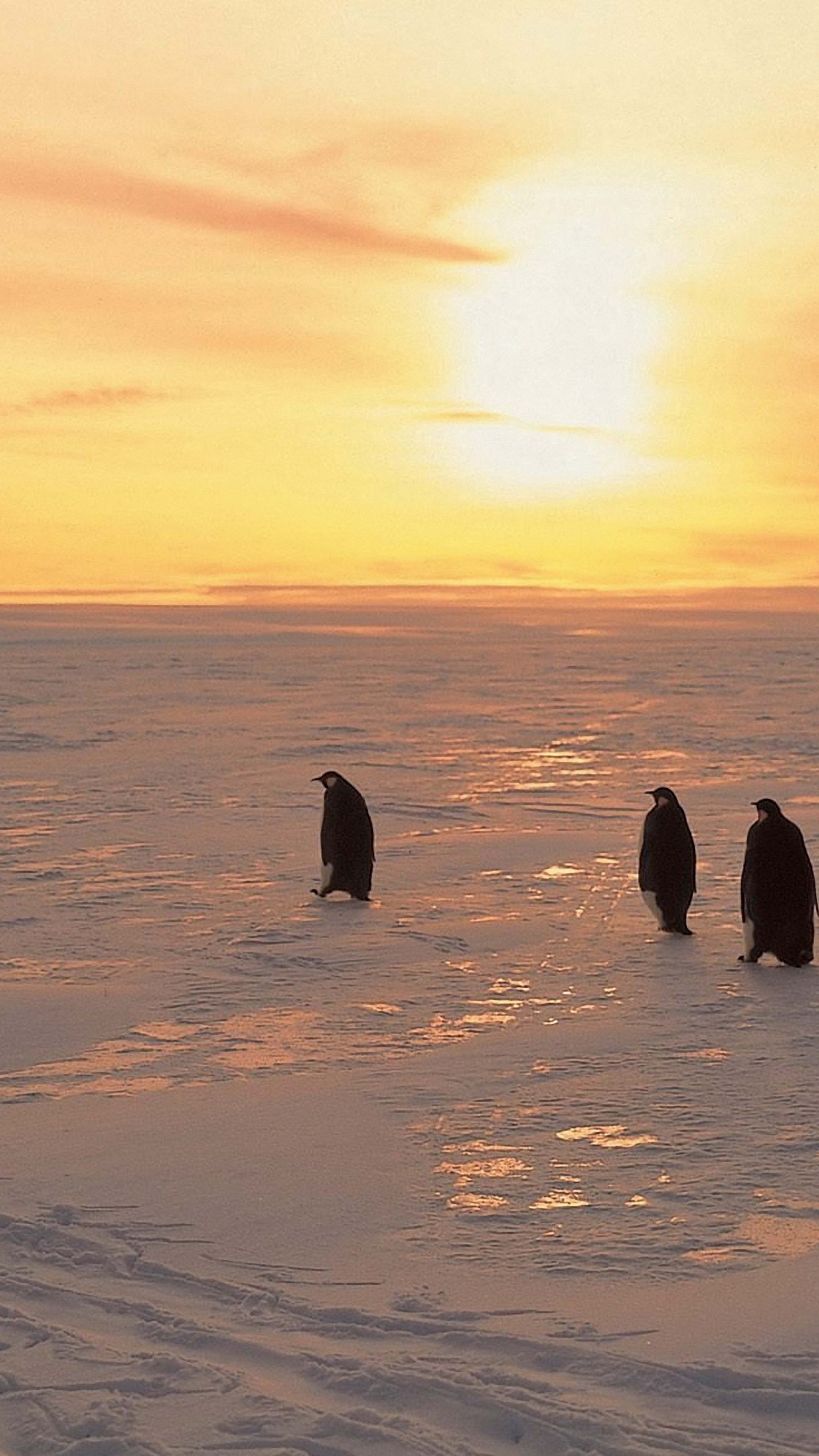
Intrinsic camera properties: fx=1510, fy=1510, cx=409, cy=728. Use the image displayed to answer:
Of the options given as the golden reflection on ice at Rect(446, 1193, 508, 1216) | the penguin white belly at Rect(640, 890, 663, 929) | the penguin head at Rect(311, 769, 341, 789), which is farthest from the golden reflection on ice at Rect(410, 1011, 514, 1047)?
the penguin head at Rect(311, 769, 341, 789)

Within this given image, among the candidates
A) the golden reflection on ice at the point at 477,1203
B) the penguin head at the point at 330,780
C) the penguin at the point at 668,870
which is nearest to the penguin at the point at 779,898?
the penguin at the point at 668,870

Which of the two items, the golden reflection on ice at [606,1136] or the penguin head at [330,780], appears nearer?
the golden reflection on ice at [606,1136]

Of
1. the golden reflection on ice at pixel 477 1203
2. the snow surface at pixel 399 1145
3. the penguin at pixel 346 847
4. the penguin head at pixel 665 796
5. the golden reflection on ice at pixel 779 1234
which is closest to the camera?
the snow surface at pixel 399 1145

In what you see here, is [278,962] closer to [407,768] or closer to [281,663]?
[407,768]

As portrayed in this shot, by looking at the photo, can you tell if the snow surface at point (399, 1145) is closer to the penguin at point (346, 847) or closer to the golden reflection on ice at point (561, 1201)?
the golden reflection on ice at point (561, 1201)

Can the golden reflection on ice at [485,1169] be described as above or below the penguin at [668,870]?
below

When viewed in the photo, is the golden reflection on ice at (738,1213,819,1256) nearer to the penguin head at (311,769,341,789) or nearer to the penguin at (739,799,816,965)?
the penguin at (739,799,816,965)

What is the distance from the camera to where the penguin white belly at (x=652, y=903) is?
9.02m

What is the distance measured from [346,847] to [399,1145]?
15.4ft

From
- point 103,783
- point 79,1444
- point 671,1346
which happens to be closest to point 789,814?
point 103,783

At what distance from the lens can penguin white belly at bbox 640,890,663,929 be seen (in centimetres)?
902

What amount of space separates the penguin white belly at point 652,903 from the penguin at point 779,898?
669 mm

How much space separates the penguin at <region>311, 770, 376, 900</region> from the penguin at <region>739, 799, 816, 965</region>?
2669mm

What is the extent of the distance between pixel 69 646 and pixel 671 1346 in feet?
207
